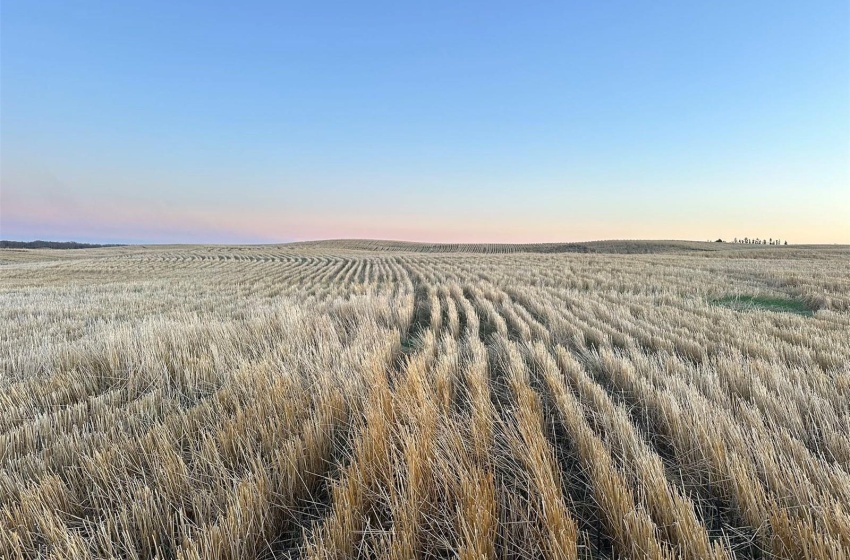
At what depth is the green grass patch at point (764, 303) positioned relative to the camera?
354 inches

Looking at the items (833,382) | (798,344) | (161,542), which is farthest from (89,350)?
(798,344)

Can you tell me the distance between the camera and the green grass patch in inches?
354

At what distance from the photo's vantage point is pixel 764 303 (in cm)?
1009

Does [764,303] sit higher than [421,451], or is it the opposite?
[421,451]

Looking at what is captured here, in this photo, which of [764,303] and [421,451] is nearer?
[421,451]

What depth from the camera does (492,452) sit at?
2.53 meters

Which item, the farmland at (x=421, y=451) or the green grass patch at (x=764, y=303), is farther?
the green grass patch at (x=764, y=303)

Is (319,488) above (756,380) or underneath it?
underneath

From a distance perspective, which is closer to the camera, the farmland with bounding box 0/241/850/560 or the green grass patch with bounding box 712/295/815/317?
the farmland with bounding box 0/241/850/560

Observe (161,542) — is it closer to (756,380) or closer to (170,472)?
(170,472)

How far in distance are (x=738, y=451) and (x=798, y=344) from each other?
4.03 meters

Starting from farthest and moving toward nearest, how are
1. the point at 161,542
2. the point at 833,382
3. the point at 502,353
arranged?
the point at 502,353, the point at 833,382, the point at 161,542

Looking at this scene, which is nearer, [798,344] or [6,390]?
[6,390]

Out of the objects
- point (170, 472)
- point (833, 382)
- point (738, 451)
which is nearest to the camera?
point (170, 472)
